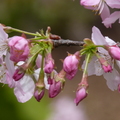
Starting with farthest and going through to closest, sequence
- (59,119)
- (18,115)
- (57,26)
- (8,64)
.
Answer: (57,26) → (59,119) → (18,115) → (8,64)

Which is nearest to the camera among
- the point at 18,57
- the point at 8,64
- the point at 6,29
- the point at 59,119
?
the point at 18,57

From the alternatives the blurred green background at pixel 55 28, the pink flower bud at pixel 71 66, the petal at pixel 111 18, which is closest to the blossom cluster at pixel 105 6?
the petal at pixel 111 18

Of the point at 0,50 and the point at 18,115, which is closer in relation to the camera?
the point at 0,50

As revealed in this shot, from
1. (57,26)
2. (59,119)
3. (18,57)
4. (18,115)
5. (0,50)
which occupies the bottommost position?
(57,26)

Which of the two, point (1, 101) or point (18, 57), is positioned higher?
point (18, 57)

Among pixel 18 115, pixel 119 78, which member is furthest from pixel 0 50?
pixel 18 115

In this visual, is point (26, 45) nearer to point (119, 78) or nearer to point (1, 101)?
point (119, 78)
